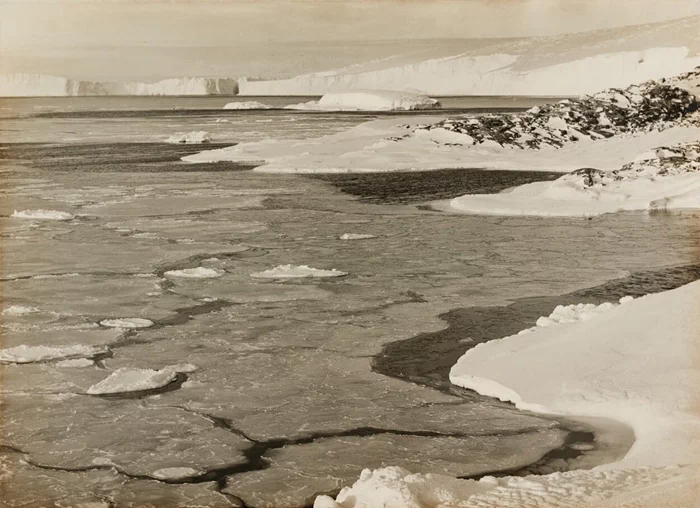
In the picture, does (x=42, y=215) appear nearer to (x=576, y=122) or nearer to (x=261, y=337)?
(x=261, y=337)

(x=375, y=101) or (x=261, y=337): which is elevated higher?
(x=375, y=101)

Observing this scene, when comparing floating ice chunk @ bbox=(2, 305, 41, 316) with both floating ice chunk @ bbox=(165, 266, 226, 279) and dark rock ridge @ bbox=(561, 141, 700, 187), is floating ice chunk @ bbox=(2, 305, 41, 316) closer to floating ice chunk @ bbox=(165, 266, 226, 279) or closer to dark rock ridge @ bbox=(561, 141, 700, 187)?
floating ice chunk @ bbox=(165, 266, 226, 279)

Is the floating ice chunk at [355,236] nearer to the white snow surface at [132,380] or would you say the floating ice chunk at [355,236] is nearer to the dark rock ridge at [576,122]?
the white snow surface at [132,380]

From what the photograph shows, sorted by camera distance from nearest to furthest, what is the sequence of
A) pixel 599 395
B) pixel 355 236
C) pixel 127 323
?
pixel 599 395
pixel 127 323
pixel 355 236

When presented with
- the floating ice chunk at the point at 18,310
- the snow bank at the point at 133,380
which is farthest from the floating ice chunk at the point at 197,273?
the snow bank at the point at 133,380

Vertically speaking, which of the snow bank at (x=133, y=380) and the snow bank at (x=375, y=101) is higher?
the snow bank at (x=375, y=101)

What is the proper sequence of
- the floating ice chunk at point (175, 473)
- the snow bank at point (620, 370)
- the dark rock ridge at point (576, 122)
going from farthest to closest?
the dark rock ridge at point (576, 122) → the snow bank at point (620, 370) → the floating ice chunk at point (175, 473)

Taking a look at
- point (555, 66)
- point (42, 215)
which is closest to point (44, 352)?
point (42, 215)

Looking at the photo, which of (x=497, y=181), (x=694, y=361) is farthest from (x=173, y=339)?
(x=497, y=181)

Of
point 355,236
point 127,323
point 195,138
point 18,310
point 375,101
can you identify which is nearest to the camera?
point 127,323
